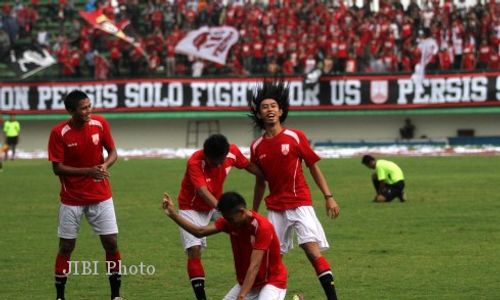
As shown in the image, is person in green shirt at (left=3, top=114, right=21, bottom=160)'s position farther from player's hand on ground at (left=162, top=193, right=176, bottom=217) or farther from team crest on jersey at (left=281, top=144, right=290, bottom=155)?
player's hand on ground at (left=162, top=193, right=176, bottom=217)

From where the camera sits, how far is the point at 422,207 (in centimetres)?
2425

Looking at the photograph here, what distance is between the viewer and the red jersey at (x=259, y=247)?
10078mm

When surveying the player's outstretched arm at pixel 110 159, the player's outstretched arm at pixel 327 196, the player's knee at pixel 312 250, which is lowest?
the player's knee at pixel 312 250

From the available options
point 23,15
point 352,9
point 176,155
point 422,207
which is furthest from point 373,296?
point 23,15

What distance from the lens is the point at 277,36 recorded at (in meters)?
47.2

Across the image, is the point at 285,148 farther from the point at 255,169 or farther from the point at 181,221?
the point at 181,221

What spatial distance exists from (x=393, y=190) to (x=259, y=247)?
15.9 meters

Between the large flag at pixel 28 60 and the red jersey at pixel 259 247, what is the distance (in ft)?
128

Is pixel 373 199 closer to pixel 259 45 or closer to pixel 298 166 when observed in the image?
pixel 298 166

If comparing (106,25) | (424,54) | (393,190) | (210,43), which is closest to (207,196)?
(393,190)

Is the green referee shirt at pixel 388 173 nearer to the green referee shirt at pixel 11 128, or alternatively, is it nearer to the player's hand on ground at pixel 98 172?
the player's hand on ground at pixel 98 172

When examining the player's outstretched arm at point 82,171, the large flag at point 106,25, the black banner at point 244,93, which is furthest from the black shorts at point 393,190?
the large flag at point 106,25

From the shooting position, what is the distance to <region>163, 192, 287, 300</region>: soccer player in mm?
9859

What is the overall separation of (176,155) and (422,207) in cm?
2156
